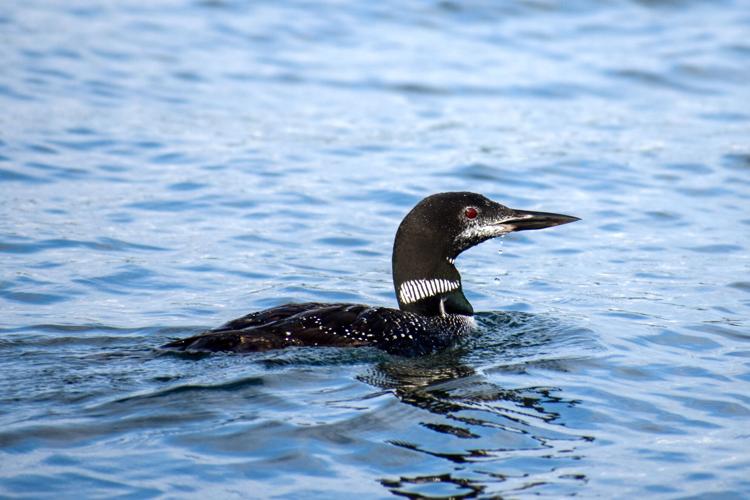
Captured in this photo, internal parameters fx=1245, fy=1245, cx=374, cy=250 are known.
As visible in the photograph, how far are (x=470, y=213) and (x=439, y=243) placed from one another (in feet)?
0.84

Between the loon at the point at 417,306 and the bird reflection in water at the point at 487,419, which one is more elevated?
the loon at the point at 417,306

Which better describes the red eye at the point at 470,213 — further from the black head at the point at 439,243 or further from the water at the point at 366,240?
the water at the point at 366,240

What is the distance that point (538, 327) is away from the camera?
7.08m

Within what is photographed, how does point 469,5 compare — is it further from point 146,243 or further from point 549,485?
Result: point 549,485

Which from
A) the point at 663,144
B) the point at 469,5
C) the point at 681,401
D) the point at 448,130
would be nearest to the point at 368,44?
the point at 469,5

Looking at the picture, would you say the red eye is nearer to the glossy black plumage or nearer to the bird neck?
Result: the bird neck

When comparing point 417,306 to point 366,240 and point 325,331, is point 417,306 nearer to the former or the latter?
point 325,331

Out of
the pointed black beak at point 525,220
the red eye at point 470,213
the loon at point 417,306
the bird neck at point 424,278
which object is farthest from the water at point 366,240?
the red eye at point 470,213

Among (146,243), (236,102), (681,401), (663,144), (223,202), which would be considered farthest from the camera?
(236,102)

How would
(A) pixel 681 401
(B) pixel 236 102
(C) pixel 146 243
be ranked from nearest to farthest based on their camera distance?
(A) pixel 681 401 → (C) pixel 146 243 → (B) pixel 236 102

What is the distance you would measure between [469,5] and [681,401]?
36.1 feet

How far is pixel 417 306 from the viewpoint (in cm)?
695

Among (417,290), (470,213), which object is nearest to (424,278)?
(417,290)

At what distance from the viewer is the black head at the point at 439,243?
6902 mm
